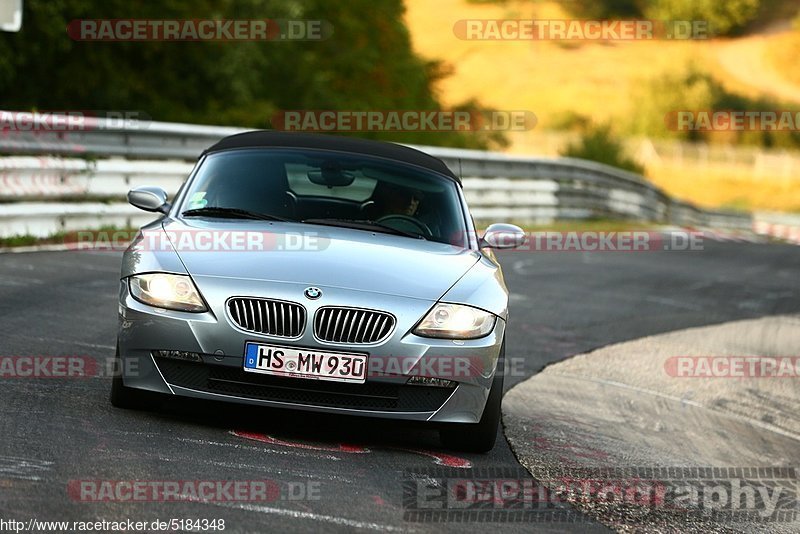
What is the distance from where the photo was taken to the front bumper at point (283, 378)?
646 centimetres

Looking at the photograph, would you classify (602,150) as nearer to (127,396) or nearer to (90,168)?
(90,168)

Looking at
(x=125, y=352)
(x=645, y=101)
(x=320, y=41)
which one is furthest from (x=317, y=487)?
(x=645, y=101)

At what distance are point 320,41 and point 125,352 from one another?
37067 mm

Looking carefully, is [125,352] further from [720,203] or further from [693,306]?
[720,203]

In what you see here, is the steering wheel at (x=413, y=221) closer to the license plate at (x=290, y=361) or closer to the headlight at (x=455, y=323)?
the headlight at (x=455, y=323)

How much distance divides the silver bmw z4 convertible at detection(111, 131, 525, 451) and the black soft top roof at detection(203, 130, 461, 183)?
2.66ft

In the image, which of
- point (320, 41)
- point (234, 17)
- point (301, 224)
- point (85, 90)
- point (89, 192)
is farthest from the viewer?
point (320, 41)

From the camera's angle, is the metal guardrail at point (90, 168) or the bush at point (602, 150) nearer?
the metal guardrail at point (90, 168)

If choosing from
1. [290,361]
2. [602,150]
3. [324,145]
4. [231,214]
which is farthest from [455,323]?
[602,150]

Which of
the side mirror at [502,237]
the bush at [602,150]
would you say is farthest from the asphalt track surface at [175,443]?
the bush at [602,150]

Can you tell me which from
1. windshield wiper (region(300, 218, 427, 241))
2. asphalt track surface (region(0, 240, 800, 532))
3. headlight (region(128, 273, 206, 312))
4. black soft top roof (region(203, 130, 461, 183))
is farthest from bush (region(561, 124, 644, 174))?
headlight (region(128, 273, 206, 312))

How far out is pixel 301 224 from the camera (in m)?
7.62

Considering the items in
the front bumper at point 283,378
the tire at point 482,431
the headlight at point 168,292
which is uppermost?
the headlight at point 168,292

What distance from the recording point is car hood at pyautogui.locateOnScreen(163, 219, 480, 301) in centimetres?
670
